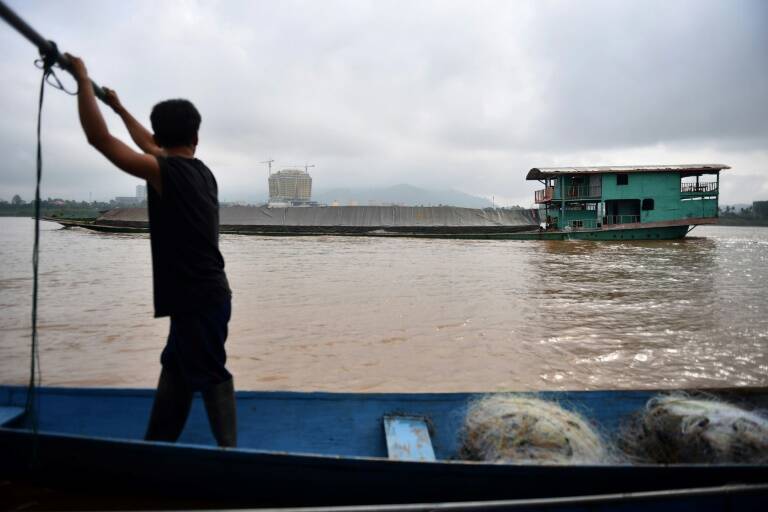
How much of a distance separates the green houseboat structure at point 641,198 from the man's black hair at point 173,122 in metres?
30.3

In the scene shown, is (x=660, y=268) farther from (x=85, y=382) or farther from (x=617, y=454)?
(x=85, y=382)

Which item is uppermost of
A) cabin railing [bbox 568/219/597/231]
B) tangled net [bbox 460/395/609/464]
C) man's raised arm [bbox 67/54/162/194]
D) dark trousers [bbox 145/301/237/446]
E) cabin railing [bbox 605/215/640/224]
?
cabin railing [bbox 605/215/640/224]

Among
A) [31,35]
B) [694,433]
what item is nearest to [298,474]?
[31,35]

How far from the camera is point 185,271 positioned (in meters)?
2.06

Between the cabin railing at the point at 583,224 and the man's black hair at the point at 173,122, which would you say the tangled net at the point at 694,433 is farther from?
the cabin railing at the point at 583,224

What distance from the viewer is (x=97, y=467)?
234 centimetres

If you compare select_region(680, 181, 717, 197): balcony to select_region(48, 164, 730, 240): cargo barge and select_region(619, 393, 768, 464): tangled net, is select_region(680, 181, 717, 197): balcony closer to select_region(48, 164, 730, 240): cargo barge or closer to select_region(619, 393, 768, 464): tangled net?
select_region(48, 164, 730, 240): cargo barge

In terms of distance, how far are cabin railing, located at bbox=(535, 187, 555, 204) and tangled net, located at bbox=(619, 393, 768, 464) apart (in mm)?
30589

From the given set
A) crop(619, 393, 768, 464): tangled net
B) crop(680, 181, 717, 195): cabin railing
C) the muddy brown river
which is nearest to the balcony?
crop(680, 181, 717, 195): cabin railing

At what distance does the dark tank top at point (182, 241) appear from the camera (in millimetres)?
2010

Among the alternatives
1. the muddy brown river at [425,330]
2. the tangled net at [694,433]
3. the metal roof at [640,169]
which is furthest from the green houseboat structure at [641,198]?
the tangled net at [694,433]

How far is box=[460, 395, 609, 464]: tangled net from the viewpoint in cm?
258

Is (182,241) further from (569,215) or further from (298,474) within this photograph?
(569,215)

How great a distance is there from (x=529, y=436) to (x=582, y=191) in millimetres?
31695
